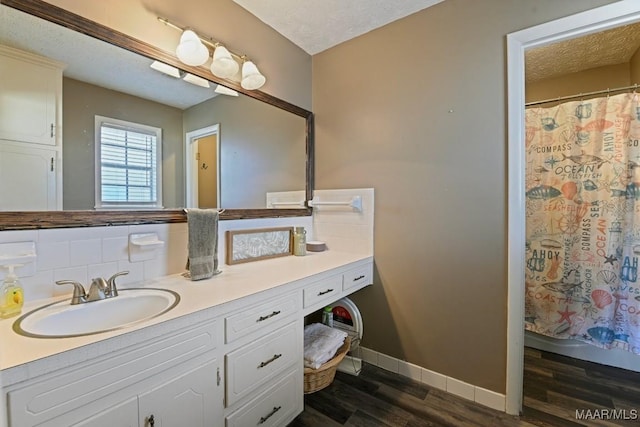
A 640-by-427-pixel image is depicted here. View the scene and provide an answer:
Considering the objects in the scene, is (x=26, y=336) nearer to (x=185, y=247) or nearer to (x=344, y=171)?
(x=185, y=247)

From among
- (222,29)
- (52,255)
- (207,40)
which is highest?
(222,29)

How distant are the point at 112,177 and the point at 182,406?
0.97 m

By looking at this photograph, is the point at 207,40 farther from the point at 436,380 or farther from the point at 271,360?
the point at 436,380

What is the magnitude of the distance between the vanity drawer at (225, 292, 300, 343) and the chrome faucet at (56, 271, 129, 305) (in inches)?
18.9

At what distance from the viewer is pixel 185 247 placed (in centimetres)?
145

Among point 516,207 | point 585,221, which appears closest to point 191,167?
point 516,207

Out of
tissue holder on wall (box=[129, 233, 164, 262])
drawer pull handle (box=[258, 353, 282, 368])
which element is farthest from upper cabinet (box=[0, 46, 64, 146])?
drawer pull handle (box=[258, 353, 282, 368])

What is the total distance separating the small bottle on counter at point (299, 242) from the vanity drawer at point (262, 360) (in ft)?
2.12

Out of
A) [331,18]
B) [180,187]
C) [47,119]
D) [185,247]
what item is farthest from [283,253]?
[331,18]

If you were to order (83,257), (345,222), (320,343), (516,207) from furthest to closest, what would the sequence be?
1. (345,222)
2. (320,343)
3. (516,207)
4. (83,257)

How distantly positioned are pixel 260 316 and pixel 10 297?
0.82 metres

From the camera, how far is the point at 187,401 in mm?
946

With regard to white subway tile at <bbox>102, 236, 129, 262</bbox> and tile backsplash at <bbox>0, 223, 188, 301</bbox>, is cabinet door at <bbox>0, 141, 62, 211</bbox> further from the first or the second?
white subway tile at <bbox>102, 236, 129, 262</bbox>

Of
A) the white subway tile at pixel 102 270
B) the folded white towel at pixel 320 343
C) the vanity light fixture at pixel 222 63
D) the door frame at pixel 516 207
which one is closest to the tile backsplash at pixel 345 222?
the folded white towel at pixel 320 343
